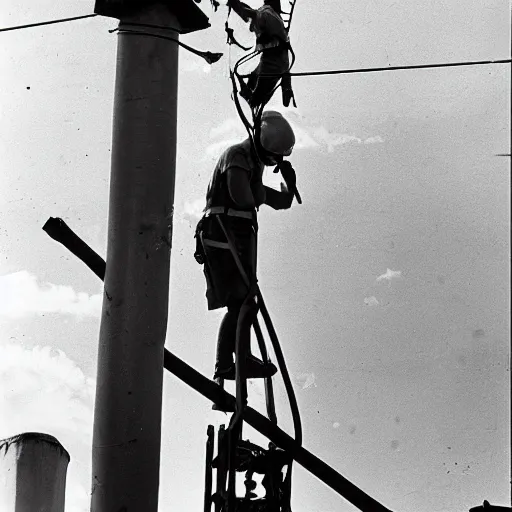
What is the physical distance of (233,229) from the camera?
681 cm

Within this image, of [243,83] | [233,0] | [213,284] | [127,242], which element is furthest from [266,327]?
[233,0]

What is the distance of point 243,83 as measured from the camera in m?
7.16

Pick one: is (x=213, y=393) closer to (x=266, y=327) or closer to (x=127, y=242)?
(x=266, y=327)

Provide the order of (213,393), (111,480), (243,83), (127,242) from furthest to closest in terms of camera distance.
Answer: (243,83) < (213,393) < (127,242) < (111,480)

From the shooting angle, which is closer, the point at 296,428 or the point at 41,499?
the point at 41,499

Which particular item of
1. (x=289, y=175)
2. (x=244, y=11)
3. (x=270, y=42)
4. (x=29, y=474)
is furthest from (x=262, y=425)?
(x=244, y=11)

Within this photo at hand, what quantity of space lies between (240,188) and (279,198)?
609 mm

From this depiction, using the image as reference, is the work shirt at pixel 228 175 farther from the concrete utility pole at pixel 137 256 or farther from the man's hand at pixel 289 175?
the concrete utility pole at pixel 137 256

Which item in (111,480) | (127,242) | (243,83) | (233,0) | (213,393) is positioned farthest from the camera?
(233,0)

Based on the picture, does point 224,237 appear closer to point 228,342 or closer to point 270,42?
point 228,342

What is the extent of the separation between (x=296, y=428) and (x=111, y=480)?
1.36 meters

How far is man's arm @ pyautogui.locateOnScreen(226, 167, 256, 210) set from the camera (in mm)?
6805

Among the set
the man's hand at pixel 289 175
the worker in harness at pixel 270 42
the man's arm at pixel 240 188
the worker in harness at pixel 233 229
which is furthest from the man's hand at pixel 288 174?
the worker in harness at pixel 270 42

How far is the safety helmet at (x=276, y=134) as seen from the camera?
22.7 feet
